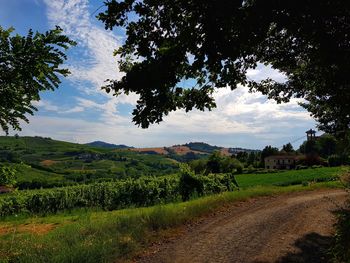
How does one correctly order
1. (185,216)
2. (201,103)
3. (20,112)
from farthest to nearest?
(185,216) → (20,112) → (201,103)

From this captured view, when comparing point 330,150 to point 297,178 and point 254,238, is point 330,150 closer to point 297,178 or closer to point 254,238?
point 297,178

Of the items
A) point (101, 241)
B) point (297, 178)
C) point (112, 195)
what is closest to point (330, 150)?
point (297, 178)

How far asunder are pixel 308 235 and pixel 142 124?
7629 millimetres

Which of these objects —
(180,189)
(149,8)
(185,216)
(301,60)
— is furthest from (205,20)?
(180,189)

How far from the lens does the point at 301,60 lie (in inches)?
408

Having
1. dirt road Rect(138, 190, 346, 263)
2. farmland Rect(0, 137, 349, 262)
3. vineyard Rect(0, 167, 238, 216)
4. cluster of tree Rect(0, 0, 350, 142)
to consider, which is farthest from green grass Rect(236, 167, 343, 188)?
cluster of tree Rect(0, 0, 350, 142)

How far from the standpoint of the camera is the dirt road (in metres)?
9.70

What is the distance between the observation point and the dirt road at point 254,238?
970cm

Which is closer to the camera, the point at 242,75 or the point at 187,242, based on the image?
the point at 242,75

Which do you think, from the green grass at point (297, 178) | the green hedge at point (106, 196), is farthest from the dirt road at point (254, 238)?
the green grass at point (297, 178)

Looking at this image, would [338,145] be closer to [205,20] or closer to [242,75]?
[242,75]

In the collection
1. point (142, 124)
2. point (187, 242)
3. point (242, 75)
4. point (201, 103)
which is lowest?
point (187, 242)

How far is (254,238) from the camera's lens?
11.3 metres

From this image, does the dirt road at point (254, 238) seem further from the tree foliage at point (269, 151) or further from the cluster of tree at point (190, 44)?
the tree foliage at point (269, 151)
